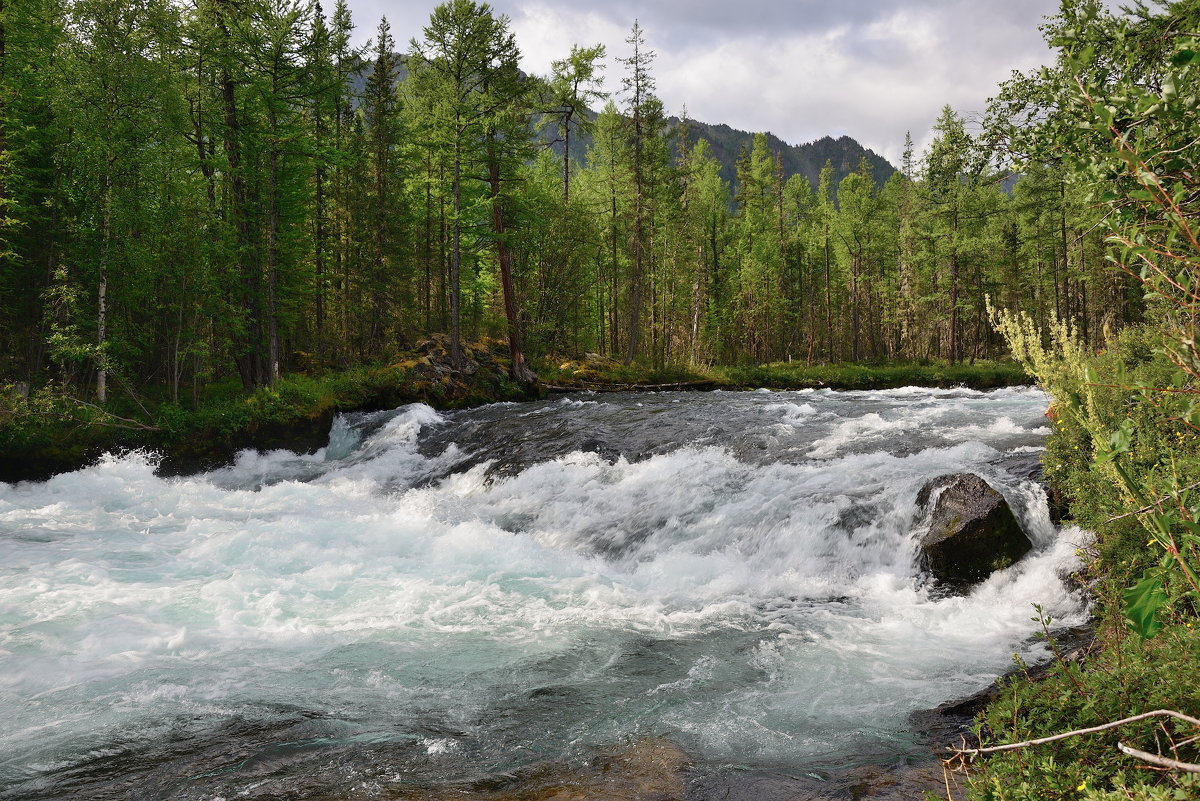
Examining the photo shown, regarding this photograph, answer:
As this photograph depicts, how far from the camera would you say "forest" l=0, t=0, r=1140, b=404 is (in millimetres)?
17141

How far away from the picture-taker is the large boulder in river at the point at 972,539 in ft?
23.5

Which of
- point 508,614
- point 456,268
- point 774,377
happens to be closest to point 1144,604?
point 508,614

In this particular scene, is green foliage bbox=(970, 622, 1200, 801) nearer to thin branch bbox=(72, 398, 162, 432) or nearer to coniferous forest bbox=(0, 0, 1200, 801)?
coniferous forest bbox=(0, 0, 1200, 801)

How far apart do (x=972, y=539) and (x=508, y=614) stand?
513 cm

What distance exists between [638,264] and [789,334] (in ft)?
84.4

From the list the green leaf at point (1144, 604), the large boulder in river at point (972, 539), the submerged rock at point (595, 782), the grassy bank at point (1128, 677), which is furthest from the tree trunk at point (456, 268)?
the green leaf at point (1144, 604)

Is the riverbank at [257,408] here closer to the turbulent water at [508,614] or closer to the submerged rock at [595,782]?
the turbulent water at [508,614]

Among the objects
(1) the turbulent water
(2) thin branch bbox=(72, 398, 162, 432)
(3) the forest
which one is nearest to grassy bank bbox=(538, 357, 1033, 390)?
(3) the forest

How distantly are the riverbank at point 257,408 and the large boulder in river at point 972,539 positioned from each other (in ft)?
49.5

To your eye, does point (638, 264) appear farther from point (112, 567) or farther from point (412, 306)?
point (112, 567)

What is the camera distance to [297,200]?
71.7 ft

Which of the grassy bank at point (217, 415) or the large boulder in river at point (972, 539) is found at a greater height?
the grassy bank at point (217, 415)

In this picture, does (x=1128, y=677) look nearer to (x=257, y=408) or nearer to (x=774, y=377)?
(x=257, y=408)

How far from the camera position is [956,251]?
34938mm
